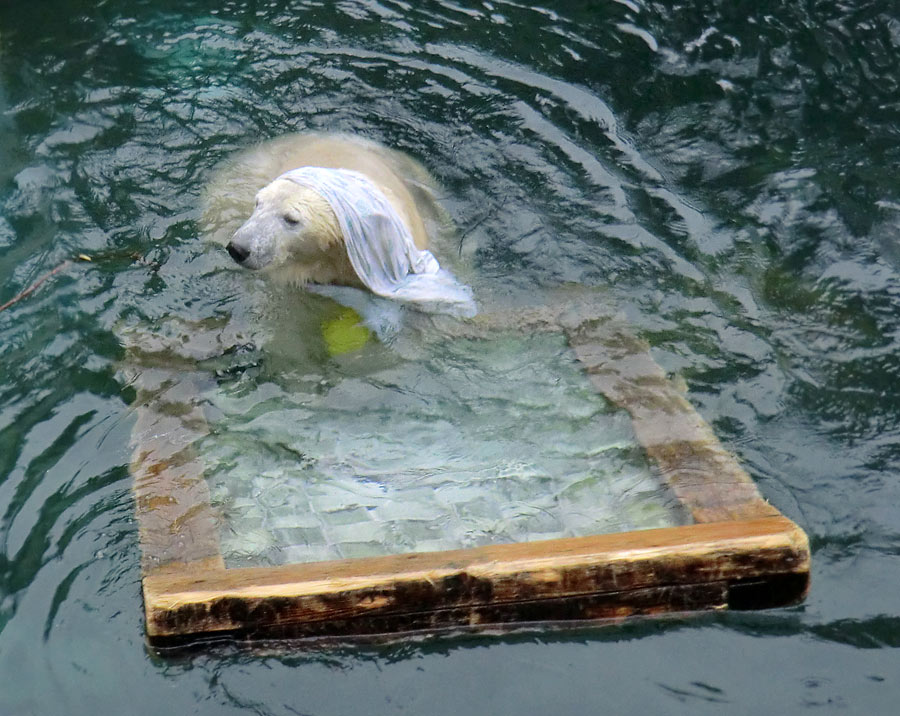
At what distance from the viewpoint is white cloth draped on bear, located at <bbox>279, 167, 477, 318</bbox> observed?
196 inches

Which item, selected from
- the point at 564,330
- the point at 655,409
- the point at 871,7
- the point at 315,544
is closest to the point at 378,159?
the point at 564,330

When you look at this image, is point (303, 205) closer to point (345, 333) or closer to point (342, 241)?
point (342, 241)

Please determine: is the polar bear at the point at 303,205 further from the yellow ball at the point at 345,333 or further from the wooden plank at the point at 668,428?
the wooden plank at the point at 668,428

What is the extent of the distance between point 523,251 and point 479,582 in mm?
2611

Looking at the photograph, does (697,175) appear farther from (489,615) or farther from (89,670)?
(89,670)

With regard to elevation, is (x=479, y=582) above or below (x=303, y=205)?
below

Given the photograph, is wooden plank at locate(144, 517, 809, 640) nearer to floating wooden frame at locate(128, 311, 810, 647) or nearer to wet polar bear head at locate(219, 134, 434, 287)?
floating wooden frame at locate(128, 311, 810, 647)

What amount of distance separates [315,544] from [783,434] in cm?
190

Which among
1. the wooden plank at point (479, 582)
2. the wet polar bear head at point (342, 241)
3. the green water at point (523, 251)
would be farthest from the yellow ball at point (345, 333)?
the wooden plank at point (479, 582)

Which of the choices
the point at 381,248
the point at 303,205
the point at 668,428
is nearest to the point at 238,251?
the point at 303,205

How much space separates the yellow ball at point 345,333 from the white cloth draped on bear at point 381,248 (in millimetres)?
179

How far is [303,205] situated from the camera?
4.93m

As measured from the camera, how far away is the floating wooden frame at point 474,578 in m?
3.24

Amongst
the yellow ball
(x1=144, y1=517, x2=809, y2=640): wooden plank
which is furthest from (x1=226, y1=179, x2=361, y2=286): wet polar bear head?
(x1=144, y1=517, x2=809, y2=640): wooden plank
